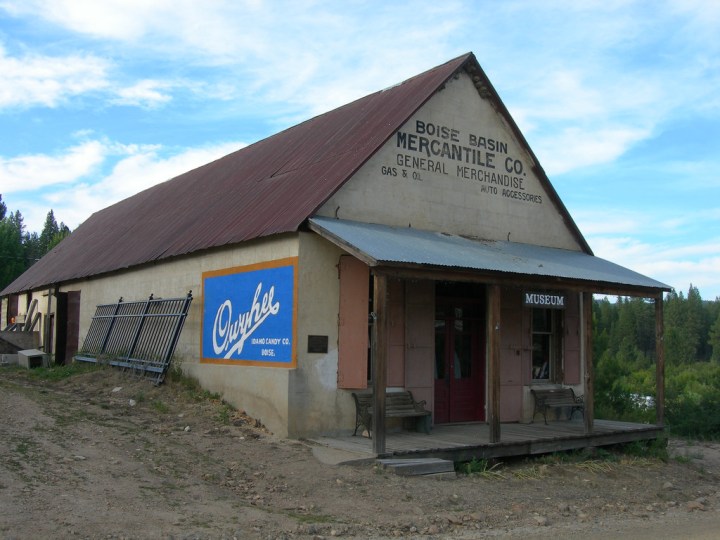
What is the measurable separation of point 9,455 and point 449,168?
353 inches

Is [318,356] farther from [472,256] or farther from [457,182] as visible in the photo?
[457,182]

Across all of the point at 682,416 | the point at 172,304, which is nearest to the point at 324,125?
the point at 172,304

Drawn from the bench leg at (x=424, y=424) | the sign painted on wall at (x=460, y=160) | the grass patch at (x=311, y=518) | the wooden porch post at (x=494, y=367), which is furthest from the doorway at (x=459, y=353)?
the grass patch at (x=311, y=518)

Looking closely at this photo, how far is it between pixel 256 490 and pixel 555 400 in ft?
26.6

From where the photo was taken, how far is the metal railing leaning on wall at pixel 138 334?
14984mm

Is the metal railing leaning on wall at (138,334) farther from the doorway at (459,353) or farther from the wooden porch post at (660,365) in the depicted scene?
the wooden porch post at (660,365)

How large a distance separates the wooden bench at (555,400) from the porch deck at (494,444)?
0.33 meters

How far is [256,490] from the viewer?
29.7 feet

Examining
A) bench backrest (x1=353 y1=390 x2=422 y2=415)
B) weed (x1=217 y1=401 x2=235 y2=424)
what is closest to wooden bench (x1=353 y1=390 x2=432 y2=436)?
bench backrest (x1=353 y1=390 x2=422 y2=415)

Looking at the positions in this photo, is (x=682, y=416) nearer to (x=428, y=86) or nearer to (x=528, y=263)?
(x=528, y=263)

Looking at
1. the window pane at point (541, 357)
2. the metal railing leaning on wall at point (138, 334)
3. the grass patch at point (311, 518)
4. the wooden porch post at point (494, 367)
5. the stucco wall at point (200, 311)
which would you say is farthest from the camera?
the window pane at point (541, 357)

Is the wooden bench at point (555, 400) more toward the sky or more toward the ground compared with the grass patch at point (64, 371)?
more toward the ground

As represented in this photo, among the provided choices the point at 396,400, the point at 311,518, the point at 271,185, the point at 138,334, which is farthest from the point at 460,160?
the point at 311,518

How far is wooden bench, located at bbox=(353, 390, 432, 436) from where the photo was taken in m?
11.9
